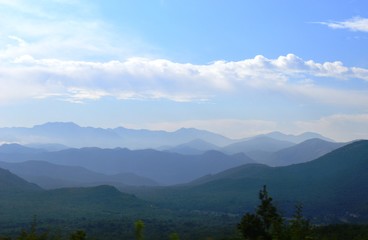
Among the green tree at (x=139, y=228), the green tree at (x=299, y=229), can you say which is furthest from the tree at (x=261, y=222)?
the green tree at (x=139, y=228)

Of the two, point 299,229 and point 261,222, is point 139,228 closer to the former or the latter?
point 299,229

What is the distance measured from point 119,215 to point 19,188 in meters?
68.2

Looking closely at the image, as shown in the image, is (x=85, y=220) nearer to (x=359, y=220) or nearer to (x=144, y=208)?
(x=144, y=208)

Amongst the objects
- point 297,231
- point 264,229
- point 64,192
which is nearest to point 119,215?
point 64,192

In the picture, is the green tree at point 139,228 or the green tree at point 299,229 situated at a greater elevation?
the green tree at point 139,228

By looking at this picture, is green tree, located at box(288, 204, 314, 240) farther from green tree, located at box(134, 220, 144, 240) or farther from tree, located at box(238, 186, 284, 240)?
tree, located at box(238, 186, 284, 240)

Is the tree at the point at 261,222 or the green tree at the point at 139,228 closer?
the green tree at the point at 139,228

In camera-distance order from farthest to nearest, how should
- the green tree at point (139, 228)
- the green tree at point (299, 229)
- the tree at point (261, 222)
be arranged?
the tree at point (261, 222)
the green tree at point (299, 229)
the green tree at point (139, 228)

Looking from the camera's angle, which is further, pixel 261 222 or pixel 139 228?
pixel 261 222

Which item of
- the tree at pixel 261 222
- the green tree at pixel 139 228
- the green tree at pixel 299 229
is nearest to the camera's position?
the green tree at pixel 139 228

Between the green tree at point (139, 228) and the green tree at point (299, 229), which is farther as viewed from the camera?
the green tree at point (299, 229)

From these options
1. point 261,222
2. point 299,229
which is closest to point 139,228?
point 299,229

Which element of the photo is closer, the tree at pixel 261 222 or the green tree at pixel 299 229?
the green tree at pixel 299 229

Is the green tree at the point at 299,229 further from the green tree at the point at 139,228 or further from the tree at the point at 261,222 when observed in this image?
the tree at the point at 261,222
